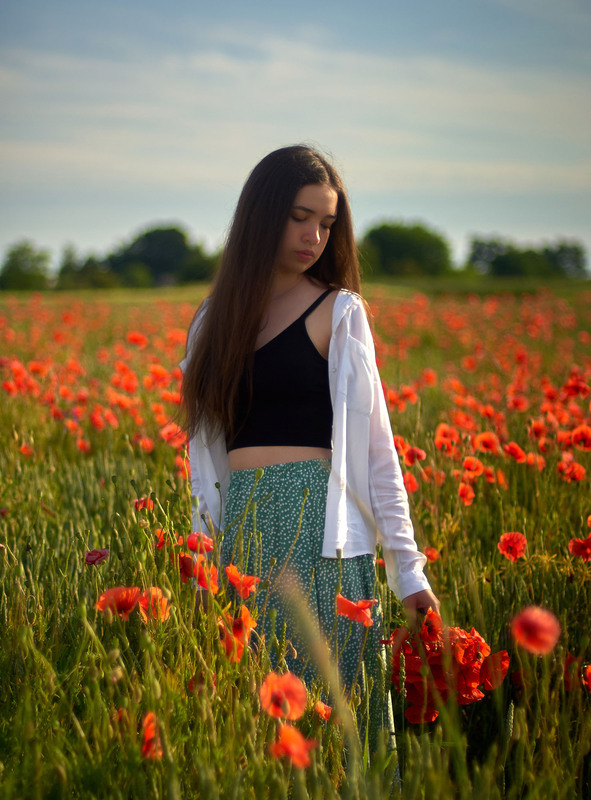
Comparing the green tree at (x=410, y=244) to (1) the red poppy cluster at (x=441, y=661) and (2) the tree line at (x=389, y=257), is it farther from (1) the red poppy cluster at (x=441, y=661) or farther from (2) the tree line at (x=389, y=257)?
(1) the red poppy cluster at (x=441, y=661)

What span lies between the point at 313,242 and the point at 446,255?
3150 inches

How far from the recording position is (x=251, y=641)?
1.88 metres

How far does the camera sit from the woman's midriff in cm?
193

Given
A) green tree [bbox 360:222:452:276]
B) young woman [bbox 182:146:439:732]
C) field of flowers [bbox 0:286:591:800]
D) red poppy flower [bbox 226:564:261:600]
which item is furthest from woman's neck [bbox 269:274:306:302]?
green tree [bbox 360:222:452:276]

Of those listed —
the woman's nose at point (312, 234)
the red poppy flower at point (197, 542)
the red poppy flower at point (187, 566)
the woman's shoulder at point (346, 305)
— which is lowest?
Result: the red poppy flower at point (187, 566)

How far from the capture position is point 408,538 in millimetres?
1780

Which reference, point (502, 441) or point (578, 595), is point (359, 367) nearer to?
point (578, 595)

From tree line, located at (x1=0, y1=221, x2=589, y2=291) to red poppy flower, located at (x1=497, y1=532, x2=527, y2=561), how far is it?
62404 millimetres

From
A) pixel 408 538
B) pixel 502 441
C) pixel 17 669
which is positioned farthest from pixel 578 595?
pixel 17 669

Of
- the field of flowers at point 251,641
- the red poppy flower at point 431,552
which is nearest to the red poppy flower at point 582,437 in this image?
the field of flowers at point 251,641

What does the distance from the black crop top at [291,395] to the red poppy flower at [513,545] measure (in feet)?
1.78

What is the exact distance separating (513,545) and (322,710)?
864 millimetres

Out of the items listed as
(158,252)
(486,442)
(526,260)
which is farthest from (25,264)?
(486,442)

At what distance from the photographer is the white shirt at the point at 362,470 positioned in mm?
1766
